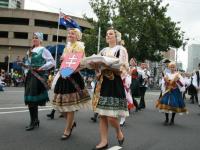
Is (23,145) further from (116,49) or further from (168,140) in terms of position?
(168,140)

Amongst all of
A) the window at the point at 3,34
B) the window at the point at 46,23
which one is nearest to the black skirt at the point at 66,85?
the window at the point at 46,23

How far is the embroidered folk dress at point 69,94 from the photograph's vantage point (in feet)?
25.1

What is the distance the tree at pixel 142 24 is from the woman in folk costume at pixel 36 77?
36.9 meters

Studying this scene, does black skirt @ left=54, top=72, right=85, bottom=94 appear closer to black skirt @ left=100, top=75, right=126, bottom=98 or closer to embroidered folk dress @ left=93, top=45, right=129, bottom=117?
embroidered folk dress @ left=93, top=45, right=129, bottom=117

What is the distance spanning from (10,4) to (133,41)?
48.4 meters

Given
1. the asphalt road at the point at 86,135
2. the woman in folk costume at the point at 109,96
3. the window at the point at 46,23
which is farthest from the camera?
the window at the point at 46,23

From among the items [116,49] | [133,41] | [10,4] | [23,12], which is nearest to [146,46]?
[133,41]

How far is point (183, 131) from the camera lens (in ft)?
32.6

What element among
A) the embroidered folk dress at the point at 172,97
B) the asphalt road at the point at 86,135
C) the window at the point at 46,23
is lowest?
the asphalt road at the point at 86,135

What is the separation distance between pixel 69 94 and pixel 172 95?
166 inches

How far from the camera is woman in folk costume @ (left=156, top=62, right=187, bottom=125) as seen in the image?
11.0 metres

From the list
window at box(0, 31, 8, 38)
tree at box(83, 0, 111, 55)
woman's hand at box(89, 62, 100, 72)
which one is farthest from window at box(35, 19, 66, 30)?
woman's hand at box(89, 62, 100, 72)

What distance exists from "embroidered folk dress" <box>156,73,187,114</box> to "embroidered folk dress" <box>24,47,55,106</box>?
12.5 feet

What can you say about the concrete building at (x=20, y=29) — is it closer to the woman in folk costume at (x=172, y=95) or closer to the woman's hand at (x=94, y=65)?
the woman in folk costume at (x=172, y=95)
